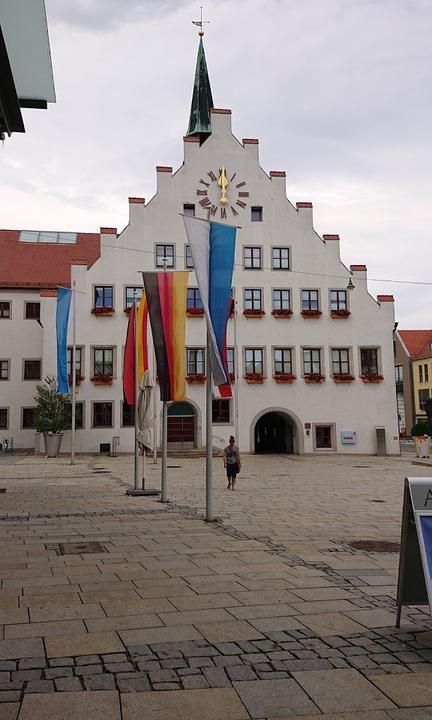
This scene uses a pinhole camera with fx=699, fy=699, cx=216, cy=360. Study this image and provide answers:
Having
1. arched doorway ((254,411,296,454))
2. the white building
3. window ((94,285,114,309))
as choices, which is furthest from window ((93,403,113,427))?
arched doorway ((254,411,296,454))

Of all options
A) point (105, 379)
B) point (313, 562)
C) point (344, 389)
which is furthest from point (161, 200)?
point (313, 562)

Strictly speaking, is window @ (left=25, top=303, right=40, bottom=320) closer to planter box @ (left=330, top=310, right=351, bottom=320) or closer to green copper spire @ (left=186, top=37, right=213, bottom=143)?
green copper spire @ (left=186, top=37, right=213, bottom=143)

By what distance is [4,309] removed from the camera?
47.8m

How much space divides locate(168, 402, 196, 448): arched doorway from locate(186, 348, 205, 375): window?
225 centimetres

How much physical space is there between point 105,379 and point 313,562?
34.4m

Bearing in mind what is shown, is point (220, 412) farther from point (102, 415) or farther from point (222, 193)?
point (222, 193)

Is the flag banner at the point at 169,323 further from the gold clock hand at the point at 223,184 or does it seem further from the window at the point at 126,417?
the gold clock hand at the point at 223,184

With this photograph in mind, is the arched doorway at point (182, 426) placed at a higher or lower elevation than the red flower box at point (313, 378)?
lower

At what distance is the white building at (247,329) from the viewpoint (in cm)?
4334

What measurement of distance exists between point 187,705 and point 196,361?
130 feet

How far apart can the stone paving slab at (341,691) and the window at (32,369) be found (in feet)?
145

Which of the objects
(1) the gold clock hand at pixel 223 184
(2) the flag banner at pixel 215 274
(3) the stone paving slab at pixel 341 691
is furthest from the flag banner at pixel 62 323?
(3) the stone paving slab at pixel 341 691

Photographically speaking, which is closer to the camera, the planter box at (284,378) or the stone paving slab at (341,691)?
the stone paving slab at (341,691)

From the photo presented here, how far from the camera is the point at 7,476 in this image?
26.3m
